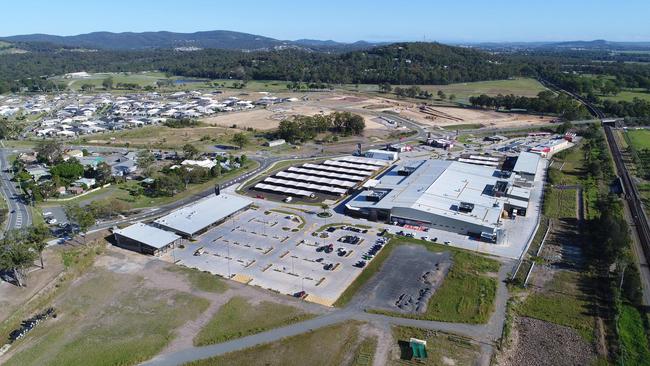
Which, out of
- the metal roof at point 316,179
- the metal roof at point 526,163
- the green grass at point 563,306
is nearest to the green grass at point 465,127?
the metal roof at point 526,163

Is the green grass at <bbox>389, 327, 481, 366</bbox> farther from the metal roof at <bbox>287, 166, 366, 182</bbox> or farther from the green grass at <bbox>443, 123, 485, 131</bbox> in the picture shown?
the green grass at <bbox>443, 123, 485, 131</bbox>

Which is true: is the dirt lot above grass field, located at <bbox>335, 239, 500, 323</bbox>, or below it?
below

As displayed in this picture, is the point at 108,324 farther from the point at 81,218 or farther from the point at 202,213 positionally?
the point at 202,213

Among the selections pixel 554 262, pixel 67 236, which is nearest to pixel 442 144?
pixel 554 262

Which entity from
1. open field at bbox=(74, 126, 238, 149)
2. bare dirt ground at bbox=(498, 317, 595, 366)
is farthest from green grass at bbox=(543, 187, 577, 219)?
open field at bbox=(74, 126, 238, 149)

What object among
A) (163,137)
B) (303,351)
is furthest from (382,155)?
(303,351)

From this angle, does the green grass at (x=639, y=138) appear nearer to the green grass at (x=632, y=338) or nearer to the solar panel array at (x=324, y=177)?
the solar panel array at (x=324, y=177)

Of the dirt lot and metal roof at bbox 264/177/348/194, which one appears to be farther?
metal roof at bbox 264/177/348/194
